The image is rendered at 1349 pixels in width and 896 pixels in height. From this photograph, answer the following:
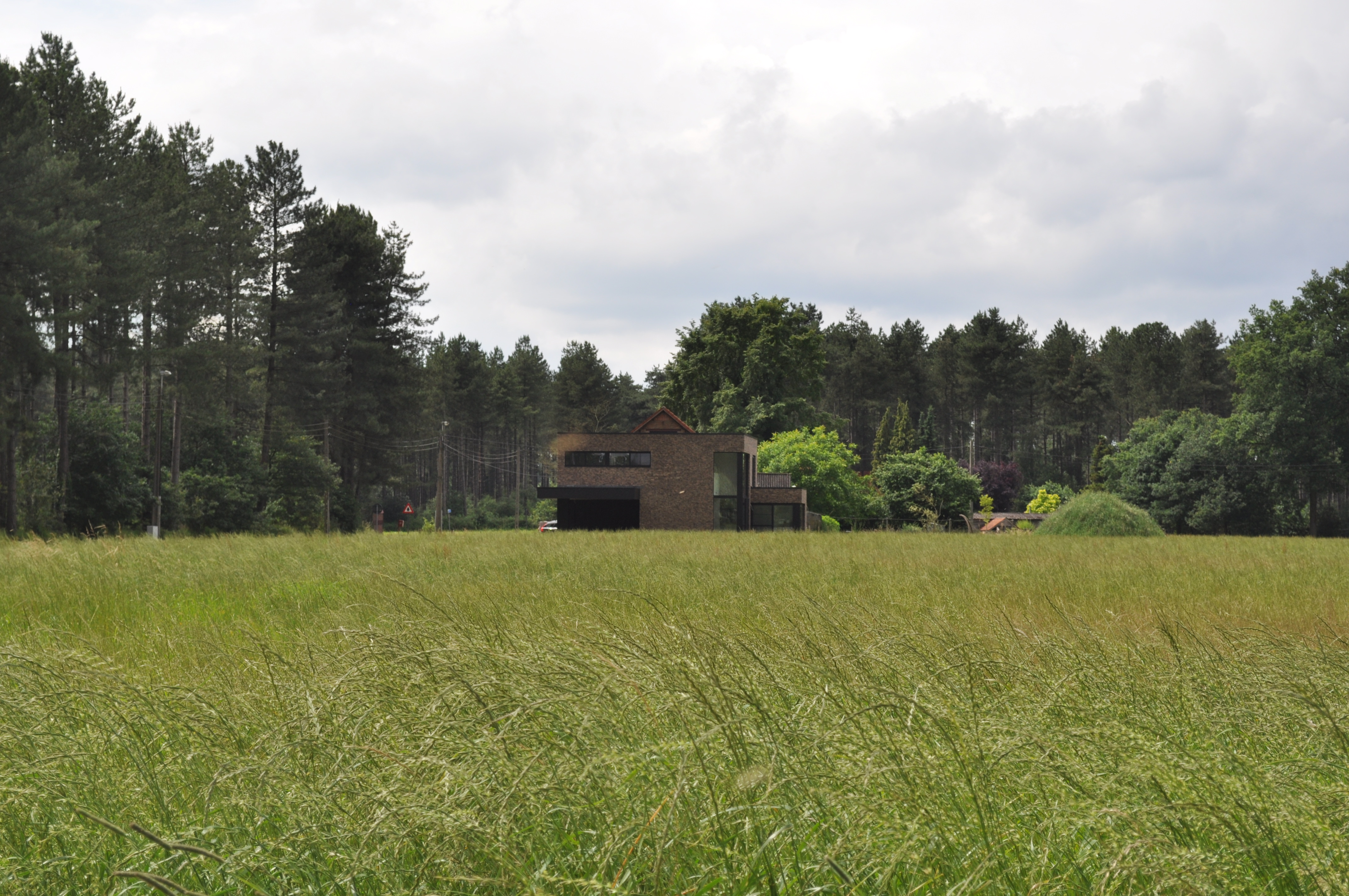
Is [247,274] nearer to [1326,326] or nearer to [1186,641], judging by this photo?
[1186,641]

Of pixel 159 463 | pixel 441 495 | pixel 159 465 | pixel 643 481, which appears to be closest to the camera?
pixel 159 463

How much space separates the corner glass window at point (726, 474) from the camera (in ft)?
135

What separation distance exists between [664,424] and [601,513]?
17.2ft

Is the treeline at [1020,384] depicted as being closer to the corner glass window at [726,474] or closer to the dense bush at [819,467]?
the dense bush at [819,467]

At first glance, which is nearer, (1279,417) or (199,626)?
(199,626)

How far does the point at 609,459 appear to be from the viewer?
40.5 metres

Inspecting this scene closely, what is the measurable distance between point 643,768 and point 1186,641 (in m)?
4.81

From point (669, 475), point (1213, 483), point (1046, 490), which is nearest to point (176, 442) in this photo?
point (669, 475)

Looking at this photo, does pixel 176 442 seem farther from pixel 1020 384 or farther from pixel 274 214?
pixel 1020 384

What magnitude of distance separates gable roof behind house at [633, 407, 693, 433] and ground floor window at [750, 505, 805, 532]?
15.8 ft

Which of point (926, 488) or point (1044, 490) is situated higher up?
point (926, 488)

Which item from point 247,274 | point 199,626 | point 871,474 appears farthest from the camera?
point 871,474

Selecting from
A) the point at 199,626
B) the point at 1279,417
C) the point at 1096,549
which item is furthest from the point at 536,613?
the point at 1279,417

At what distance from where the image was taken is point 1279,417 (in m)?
47.2
